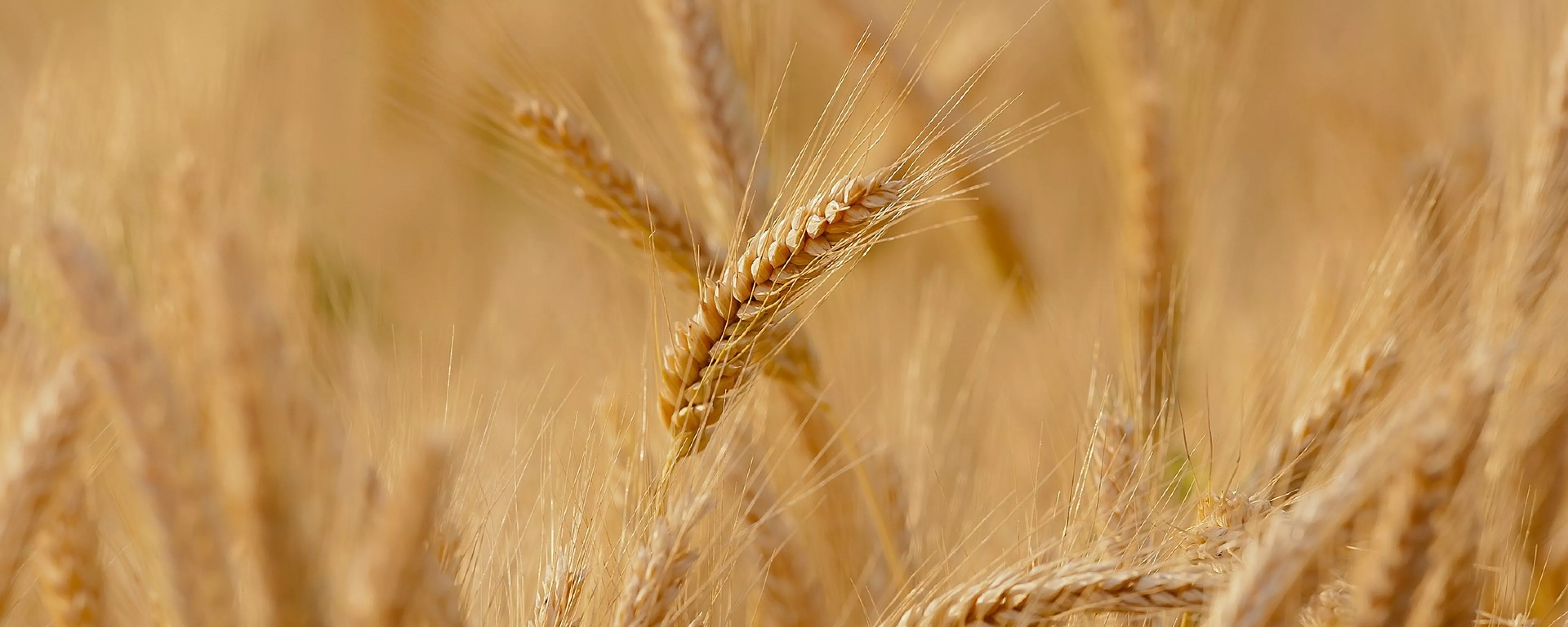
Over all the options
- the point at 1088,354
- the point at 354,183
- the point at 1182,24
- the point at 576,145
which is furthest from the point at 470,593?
the point at 354,183

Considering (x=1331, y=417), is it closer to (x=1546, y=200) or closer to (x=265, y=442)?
(x=1546, y=200)

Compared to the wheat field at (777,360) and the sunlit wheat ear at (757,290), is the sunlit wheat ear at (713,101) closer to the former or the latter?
the wheat field at (777,360)

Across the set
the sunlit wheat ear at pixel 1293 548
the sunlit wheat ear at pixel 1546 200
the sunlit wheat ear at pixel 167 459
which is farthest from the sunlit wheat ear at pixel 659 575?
the sunlit wheat ear at pixel 1546 200

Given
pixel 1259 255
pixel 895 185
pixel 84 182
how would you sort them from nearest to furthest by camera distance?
pixel 895 185
pixel 84 182
pixel 1259 255

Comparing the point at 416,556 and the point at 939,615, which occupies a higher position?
the point at 416,556

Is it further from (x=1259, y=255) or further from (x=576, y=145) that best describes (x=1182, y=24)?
(x=1259, y=255)

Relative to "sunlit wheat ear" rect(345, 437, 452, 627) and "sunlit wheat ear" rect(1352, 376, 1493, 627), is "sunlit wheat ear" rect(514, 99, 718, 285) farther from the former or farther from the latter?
"sunlit wheat ear" rect(1352, 376, 1493, 627)
